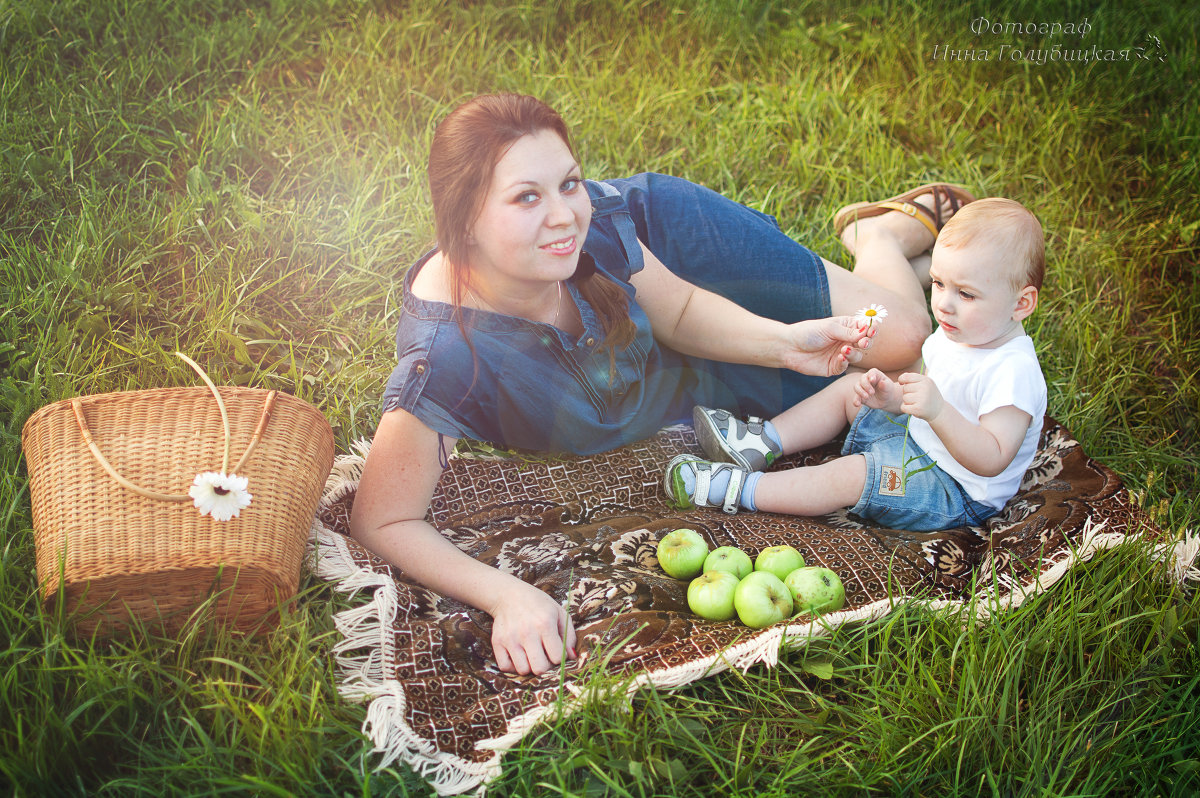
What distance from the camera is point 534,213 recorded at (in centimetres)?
213

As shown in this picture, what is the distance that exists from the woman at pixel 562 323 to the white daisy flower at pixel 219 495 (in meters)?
0.36

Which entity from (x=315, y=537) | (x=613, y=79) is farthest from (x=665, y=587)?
(x=613, y=79)

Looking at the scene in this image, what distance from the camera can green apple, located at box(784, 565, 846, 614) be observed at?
2.20m

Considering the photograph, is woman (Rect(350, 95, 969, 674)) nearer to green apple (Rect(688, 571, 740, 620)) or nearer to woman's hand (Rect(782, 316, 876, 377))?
woman's hand (Rect(782, 316, 876, 377))

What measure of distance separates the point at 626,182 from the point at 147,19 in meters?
2.66

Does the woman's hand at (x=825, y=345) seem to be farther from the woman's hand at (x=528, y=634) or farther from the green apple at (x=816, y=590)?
the woman's hand at (x=528, y=634)

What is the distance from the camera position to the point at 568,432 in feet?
8.76

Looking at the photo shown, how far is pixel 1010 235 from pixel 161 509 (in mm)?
2229

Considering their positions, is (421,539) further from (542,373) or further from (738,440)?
(738,440)

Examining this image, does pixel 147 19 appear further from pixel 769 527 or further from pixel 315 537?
pixel 769 527

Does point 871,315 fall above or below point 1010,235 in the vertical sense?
below

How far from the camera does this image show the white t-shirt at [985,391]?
2346 mm

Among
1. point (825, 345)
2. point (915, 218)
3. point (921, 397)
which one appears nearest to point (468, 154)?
point (825, 345)

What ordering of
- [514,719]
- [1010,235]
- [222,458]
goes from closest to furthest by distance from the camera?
1. [514,719]
2. [222,458]
3. [1010,235]
